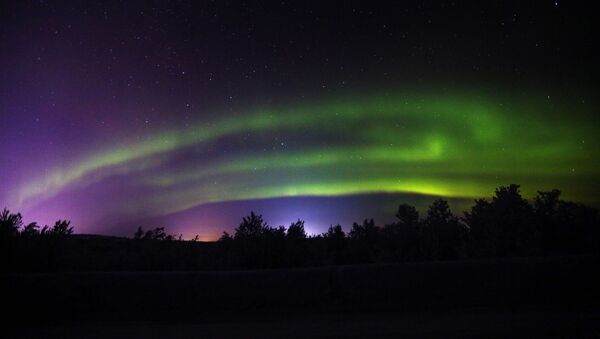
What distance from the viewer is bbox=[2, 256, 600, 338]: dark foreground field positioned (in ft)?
23.6

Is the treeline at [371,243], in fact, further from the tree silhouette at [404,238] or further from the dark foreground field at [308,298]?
the dark foreground field at [308,298]

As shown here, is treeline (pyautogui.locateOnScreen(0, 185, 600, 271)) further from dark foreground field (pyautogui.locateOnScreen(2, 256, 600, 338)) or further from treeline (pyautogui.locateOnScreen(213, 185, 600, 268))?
dark foreground field (pyautogui.locateOnScreen(2, 256, 600, 338))

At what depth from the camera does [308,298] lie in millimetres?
8469

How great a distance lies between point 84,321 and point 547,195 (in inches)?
546

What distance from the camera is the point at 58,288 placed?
854cm

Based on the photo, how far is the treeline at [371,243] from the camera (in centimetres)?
1212

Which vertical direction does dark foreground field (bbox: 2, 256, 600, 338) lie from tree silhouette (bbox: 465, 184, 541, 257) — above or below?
below

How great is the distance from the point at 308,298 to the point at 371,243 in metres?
7.61

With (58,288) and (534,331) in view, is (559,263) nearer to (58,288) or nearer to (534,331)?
(534,331)

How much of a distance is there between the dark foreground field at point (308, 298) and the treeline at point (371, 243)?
3238 millimetres

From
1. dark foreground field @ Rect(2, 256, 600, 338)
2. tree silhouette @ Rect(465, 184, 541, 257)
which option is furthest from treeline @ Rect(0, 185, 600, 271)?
dark foreground field @ Rect(2, 256, 600, 338)

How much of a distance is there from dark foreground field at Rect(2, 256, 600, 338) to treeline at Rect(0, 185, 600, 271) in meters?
3.24

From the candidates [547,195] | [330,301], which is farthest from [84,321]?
[547,195]

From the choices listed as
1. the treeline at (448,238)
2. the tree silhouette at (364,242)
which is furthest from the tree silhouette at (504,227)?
the tree silhouette at (364,242)
